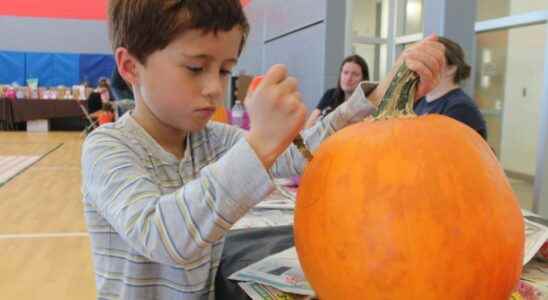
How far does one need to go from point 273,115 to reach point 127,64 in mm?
321

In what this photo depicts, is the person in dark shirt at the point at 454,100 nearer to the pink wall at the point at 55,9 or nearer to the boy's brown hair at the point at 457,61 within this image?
the boy's brown hair at the point at 457,61

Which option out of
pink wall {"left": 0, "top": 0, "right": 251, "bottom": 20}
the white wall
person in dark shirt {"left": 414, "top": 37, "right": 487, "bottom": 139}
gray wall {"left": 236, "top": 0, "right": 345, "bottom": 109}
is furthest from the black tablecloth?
pink wall {"left": 0, "top": 0, "right": 251, "bottom": 20}

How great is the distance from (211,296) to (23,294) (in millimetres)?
1846

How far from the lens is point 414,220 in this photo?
47cm

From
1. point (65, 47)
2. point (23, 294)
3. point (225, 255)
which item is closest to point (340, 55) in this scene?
point (23, 294)

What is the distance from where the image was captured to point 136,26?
0.69 meters

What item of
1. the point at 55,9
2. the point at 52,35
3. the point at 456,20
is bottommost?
the point at 456,20

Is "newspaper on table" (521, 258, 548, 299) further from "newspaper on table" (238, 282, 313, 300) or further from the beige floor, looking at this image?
the beige floor

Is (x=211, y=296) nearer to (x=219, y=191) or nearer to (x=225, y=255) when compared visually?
(x=225, y=255)

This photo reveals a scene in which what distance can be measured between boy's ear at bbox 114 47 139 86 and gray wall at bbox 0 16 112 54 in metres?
10.9

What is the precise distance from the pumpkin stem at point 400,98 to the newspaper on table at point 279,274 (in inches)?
9.7

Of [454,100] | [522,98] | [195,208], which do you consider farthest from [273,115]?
[522,98]

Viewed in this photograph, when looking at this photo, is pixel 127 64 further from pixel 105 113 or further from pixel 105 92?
pixel 105 92

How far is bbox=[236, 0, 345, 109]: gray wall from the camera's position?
15.2ft
